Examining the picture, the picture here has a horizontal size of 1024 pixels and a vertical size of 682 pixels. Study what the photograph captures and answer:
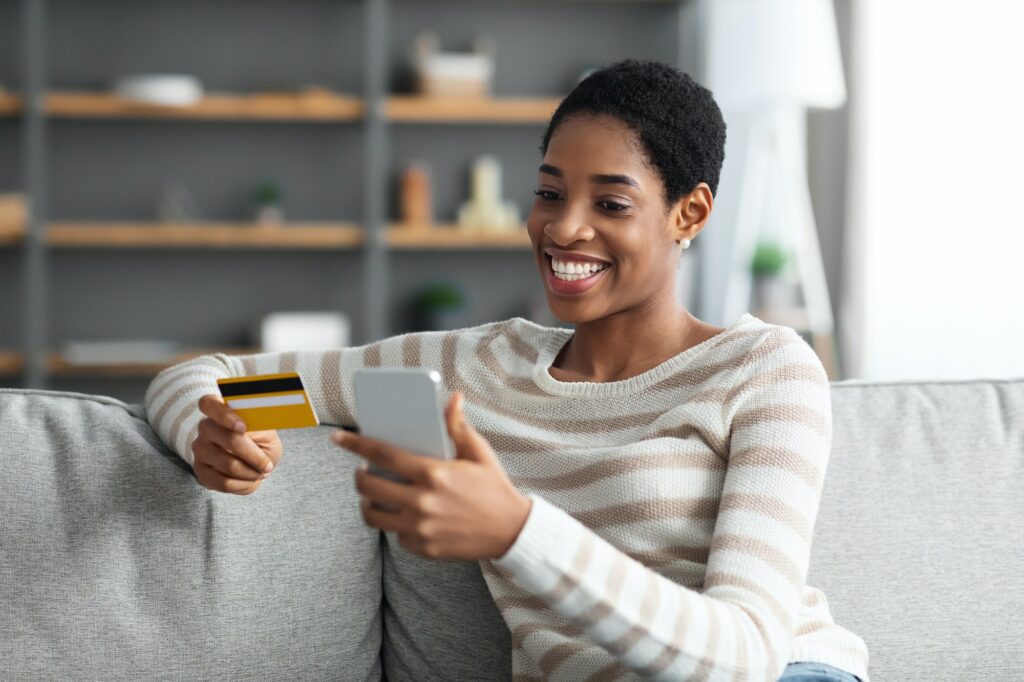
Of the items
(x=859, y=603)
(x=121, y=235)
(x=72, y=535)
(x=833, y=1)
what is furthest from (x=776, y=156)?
(x=72, y=535)

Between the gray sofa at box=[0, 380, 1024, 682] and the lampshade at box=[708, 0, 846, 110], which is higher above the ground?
the lampshade at box=[708, 0, 846, 110]

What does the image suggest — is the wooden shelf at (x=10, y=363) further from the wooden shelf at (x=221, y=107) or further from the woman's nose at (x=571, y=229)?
the woman's nose at (x=571, y=229)

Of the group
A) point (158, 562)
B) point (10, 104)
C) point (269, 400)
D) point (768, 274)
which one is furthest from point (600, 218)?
point (10, 104)

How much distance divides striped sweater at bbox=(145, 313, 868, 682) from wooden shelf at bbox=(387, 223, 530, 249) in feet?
9.26

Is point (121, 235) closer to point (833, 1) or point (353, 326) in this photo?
point (353, 326)

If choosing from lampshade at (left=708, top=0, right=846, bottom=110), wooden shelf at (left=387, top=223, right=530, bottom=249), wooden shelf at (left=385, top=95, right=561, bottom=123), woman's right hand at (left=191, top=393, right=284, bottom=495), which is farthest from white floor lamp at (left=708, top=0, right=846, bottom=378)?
woman's right hand at (left=191, top=393, right=284, bottom=495)

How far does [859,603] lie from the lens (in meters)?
1.54

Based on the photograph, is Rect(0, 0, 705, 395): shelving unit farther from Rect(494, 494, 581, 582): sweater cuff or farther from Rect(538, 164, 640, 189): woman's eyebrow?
Rect(494, 494, 581, 582): sweater cuff

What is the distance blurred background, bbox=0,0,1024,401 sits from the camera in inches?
166

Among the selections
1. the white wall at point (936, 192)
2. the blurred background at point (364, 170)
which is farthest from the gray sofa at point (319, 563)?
the blurred background at point (364, 170)

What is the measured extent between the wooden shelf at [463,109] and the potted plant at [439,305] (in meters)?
0.64

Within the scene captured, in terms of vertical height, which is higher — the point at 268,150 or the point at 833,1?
the point at 833,1

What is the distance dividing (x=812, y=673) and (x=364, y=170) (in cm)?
364

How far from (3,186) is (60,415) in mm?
3288
